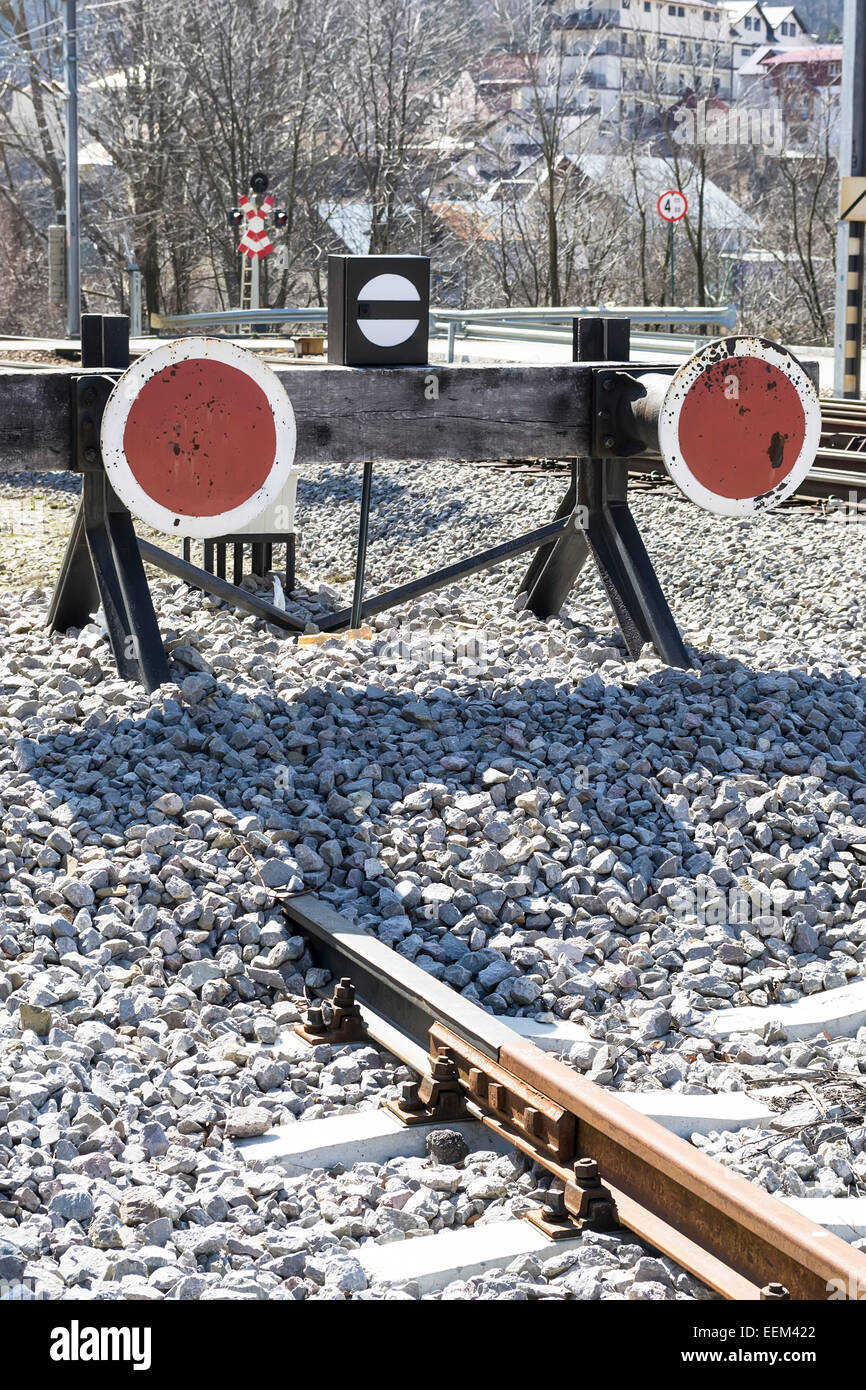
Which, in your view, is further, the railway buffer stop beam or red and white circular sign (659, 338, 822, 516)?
red and white circular sign (659, 338, 822, 516)

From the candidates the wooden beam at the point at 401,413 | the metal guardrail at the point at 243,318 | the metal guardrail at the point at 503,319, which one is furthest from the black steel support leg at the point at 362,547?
the metal guardrail at the point at 503,319

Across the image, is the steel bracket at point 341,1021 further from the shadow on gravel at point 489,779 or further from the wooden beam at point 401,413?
the wooden beam at point 401,413

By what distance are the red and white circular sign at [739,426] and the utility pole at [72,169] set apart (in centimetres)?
1806

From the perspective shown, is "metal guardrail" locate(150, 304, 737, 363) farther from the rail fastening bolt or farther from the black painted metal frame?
the rail fastening bolt

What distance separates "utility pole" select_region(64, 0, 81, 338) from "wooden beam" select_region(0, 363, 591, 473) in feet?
→ 57.2

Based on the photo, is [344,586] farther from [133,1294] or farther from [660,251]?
[660,251]

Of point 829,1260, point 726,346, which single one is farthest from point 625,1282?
point 726,346

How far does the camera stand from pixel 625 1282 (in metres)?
2.55

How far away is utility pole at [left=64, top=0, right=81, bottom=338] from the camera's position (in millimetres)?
22062

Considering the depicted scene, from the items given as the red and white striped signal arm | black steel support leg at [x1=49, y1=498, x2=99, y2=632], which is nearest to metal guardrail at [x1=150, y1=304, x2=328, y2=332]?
the red and white striped signal arm

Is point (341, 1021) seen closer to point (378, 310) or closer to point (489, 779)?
point (489, 779)

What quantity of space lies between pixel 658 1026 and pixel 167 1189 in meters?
1.26

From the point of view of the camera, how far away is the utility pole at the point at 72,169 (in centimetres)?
2206

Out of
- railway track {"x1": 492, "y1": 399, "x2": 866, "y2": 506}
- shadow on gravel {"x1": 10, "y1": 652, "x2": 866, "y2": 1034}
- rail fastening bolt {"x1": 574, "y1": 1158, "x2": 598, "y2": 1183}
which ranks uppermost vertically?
railway track {"x1": 492, "y1": 399, "x2": 866, "y2": 506}
